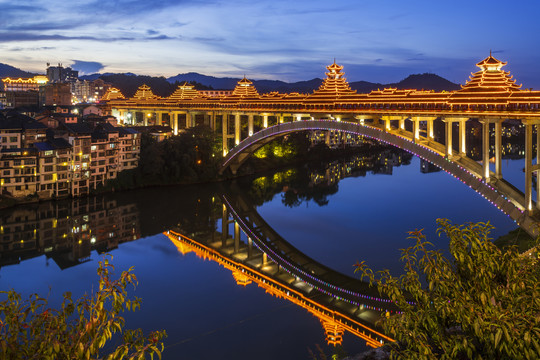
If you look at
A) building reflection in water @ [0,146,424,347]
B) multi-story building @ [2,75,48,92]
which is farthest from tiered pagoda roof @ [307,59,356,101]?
multi-story building @ [2,75,48,92]

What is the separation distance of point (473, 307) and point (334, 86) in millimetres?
17310

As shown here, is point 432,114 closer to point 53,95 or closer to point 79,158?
point 79,158

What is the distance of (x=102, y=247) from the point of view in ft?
51.5

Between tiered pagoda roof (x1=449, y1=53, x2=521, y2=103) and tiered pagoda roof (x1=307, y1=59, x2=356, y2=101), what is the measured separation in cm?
619

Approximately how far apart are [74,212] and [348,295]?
41.1 ft

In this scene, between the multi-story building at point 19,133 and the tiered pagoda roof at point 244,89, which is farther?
the tiered pagoda roof at point 244,89

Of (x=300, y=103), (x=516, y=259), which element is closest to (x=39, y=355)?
(x=516, y=259)

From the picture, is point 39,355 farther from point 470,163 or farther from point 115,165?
point 115,165

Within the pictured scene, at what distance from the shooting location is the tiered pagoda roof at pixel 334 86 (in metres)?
19.9

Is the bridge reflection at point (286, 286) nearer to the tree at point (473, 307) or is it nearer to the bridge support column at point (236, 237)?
the bridge support column at point (236, 237)

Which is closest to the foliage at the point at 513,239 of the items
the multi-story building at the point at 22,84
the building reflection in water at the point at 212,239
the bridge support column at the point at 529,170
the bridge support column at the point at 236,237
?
the bridge support column at the point at 529,170

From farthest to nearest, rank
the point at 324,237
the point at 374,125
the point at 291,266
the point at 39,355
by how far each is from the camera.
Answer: the point at 374,125, the point at 324,237, the point at 291,266, the point at 39,355

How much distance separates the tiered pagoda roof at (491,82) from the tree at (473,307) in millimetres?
10328

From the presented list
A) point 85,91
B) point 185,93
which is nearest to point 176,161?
point 185,93
